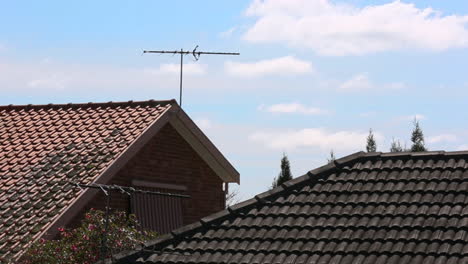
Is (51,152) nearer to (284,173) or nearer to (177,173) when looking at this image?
(177,173)

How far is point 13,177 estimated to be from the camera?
2788cm

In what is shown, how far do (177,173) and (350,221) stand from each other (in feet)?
37.4

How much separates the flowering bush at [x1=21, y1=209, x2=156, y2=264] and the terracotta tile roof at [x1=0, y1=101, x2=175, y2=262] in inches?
30.6

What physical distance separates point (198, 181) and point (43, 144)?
473 centimetres

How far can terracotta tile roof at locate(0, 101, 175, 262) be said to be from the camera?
83.0ft

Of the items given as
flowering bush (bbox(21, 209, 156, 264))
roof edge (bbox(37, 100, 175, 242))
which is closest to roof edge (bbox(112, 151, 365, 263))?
flowering bush (bbox(21, 209, 156, 264))

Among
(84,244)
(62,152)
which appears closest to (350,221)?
(84,244)

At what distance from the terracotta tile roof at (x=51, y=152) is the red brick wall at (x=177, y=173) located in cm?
81

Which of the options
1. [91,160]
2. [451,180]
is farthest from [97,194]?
[451,180]

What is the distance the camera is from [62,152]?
28.4 meters

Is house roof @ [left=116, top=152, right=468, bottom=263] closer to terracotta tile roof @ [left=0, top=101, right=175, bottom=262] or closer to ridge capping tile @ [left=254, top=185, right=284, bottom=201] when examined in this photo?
ridge capping tile @ [left=254, top=185, right=284, bottom=201]

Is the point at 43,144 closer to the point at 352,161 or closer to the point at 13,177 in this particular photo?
the point at 13,177

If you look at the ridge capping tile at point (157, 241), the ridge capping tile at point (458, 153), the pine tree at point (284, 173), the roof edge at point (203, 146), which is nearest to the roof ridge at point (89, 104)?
the roof edge at point (203, 146)

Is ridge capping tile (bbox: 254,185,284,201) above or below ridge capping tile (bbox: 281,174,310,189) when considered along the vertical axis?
below
